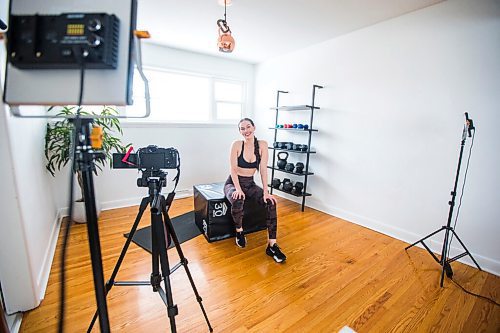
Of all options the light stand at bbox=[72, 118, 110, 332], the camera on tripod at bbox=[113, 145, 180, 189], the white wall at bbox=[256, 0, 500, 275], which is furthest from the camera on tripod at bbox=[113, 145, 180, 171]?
the white wall at bbox=[256, 0, 500, 275]

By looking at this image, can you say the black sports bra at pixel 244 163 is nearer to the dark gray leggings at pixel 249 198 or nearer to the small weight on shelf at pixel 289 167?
the dark gray leggings at pixel 249 198

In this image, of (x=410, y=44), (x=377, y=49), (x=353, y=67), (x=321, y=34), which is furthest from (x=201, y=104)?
(x=410, y=44)

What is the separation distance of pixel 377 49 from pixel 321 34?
2.24 ft

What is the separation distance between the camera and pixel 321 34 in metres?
2.82

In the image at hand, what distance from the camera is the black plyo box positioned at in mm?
2312

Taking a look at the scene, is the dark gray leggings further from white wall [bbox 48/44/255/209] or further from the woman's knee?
white wall [bbox 48/44/255/209]

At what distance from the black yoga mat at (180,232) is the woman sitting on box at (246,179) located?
57 cm

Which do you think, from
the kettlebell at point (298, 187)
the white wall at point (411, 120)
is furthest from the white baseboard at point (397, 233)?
the kettlebell at point (298, 187)

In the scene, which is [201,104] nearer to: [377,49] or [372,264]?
[377,49]

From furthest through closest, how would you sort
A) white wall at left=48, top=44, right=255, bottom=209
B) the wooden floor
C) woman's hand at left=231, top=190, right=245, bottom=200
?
white wall at left=48, top=44, right=255, bottom=209 < woman's hand at left=231, top=190, right=245, bottom=200 < the wooden floor

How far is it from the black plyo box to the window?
5.29ft

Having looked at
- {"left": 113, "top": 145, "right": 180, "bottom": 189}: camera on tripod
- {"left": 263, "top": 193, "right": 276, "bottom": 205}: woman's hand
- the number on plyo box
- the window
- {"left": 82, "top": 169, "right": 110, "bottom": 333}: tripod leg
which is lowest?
the number on plyo box

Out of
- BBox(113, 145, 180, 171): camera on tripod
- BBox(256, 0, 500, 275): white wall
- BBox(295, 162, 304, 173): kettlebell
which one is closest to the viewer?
BBox(113, 145, 180, 171): camera on tripod

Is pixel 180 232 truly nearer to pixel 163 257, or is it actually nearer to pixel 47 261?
pixel 47 261
